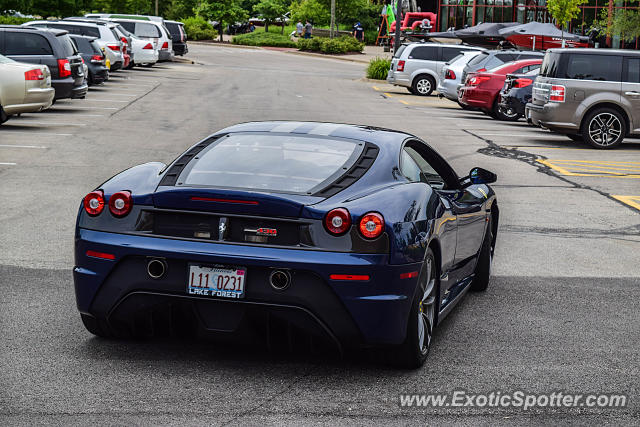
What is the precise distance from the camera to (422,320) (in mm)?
5836

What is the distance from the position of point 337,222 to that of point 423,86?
3077 centimetres

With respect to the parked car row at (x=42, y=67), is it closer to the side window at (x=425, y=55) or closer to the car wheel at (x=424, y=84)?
the side window at (x=425, y=55)

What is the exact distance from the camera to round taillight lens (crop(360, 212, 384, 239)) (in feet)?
17.6

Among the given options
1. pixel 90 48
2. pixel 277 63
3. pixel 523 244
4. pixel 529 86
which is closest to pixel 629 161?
pixel 529 86

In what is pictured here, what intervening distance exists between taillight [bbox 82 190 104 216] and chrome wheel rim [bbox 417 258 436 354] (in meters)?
1.87

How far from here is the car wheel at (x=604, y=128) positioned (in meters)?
20.2

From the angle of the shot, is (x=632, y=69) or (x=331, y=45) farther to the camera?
(x=331, y=45)

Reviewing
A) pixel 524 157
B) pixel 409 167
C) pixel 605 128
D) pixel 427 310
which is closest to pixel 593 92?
pixel 605 128

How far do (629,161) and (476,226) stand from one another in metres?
12.0

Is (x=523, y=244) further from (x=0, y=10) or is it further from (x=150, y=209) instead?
(x=0, y=10)

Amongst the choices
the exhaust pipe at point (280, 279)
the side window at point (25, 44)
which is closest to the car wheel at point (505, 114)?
the side window at point (25, 44)

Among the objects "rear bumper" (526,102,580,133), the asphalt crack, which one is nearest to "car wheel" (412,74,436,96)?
the asphalt crack

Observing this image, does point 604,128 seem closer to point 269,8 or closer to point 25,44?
point 25,44

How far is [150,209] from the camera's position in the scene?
558 cm
